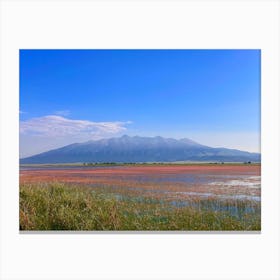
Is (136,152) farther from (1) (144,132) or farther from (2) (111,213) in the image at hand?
(2) (111,213)

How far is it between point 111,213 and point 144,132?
93 centimetres

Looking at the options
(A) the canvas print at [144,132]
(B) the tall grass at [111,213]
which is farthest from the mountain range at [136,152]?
(B) the tall grass at [111,213]

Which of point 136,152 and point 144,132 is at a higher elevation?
point 144,132

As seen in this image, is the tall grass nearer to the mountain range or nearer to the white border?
the white border

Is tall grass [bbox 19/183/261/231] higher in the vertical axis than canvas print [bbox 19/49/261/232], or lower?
lower

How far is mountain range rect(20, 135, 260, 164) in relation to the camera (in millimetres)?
3750

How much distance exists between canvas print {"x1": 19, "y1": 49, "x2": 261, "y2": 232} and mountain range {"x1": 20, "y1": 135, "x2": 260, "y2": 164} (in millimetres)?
11

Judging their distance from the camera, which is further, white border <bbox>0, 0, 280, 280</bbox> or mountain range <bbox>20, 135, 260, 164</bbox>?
mountain range <bbox>20, 135, 260, 164</bbox>

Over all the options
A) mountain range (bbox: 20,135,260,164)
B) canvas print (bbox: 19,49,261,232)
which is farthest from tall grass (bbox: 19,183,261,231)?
mountain range (bbox: 20,135,260,164)
